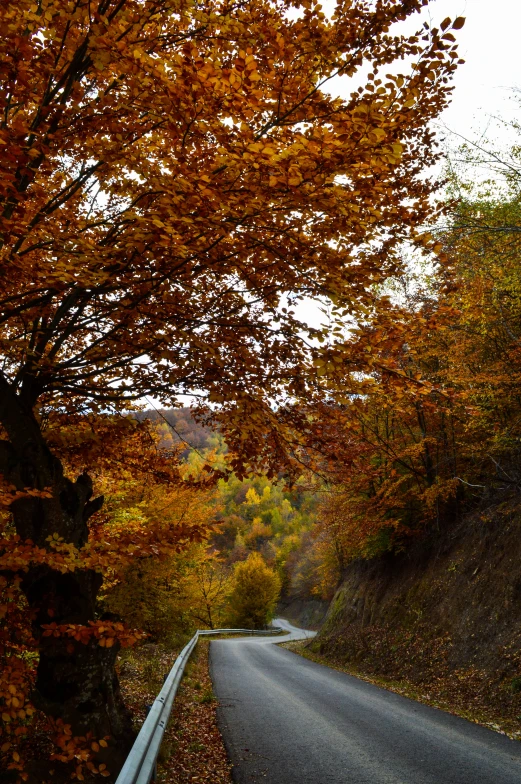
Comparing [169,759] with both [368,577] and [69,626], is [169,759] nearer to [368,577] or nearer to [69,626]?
[69,626]

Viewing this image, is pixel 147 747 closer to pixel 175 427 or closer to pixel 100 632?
pixel 100 632

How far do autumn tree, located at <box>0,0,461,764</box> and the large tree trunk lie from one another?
0.8 inches

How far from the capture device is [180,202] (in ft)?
11.2

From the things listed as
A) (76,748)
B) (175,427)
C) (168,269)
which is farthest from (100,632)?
(168,269)

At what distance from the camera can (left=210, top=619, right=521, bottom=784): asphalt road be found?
5.40 meters

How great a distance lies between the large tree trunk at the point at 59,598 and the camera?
15.2 ft

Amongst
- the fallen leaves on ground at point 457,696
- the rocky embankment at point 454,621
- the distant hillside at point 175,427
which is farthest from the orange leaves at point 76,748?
the rocky embankment at point 454,621

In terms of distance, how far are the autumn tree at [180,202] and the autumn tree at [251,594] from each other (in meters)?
40.3

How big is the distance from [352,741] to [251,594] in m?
39.4

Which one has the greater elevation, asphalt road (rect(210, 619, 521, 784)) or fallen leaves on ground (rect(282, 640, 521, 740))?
asphalt road (rect(210, 619, 521, 784))

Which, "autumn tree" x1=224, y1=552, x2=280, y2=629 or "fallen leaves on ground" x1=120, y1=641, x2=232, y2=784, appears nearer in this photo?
"fallen leaves on ground" x1=120, y1=641, x2=232, y2=784

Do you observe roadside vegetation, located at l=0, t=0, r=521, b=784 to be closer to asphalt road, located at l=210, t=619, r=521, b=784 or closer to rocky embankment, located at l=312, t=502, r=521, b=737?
asphalt road, located at l=210, t=619, r=521, b=784

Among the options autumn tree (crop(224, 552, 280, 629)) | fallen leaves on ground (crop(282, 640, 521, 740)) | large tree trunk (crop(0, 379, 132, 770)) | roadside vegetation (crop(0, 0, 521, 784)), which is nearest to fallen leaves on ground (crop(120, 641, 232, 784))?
roadside vegetation (crop(0, 0, 521, 784))

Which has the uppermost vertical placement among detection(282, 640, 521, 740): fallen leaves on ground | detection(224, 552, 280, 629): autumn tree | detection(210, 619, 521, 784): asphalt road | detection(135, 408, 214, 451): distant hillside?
detection(135, 408, 214, 451): distant hillside
